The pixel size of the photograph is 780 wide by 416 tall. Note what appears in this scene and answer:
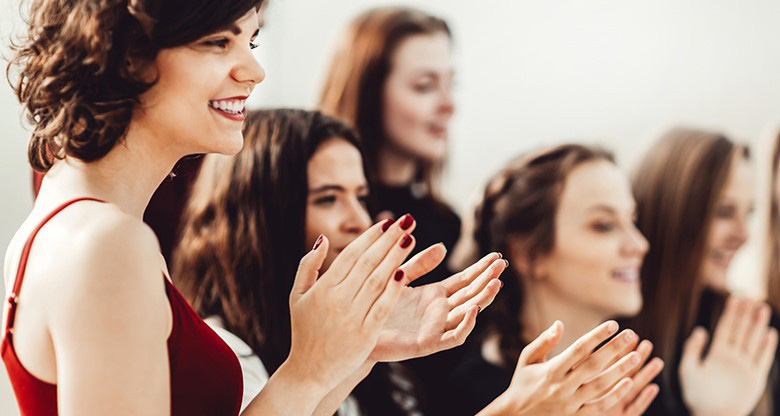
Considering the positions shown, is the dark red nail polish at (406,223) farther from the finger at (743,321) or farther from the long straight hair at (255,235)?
the finger at (743,321)

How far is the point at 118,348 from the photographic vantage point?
784 mm

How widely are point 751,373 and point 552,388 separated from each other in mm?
1118

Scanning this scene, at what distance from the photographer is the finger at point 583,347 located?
1168mm

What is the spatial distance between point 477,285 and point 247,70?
1.19 ft

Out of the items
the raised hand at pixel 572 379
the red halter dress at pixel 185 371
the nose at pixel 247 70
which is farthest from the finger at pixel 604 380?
the nose at pixel 247 70

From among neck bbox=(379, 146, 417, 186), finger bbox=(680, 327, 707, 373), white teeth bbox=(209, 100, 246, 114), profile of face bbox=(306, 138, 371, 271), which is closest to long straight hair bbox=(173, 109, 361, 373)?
profile of face bbox=(306, 138, 371, 271)

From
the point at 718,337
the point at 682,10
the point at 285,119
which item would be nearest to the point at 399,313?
the point at 285,119

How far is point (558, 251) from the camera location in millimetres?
2059

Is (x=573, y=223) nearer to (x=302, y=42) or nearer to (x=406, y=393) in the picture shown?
(x=406, y=393)

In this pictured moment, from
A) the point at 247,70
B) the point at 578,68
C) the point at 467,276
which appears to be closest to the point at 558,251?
the point at 467,276

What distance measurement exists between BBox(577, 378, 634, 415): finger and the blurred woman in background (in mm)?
722

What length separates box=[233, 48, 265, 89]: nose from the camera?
91cm

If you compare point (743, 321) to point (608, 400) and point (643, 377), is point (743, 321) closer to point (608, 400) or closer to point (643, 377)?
point (643, 377)

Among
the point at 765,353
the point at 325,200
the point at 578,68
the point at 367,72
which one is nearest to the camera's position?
the point at 325,200
